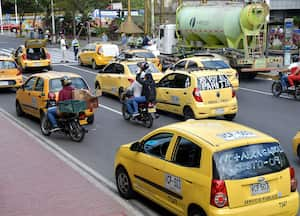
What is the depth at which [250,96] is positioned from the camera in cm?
2055

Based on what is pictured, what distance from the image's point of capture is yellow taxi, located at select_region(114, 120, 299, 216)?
255 inches

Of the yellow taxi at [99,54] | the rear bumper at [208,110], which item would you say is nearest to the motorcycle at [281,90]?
the rear bumper at [208,110]

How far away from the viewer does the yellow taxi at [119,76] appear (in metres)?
19.0

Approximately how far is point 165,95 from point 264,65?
1026 centimetres

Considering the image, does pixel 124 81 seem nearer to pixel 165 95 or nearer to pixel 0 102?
pixel 165 95

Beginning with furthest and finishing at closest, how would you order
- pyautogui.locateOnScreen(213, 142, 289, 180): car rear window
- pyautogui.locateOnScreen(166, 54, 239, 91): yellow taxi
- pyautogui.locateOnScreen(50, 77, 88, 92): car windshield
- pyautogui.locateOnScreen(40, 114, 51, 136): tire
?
pyautogui.locateOnScreen(166, 54, 239, 91): yellow taxi < pyautogui.locateOnScreen(50, 77, 88, 92): car windshield < pyautogui.locateOnScreen(40, 114, 51, 136): tire < pyautogui.locateOnScreen(213, 142, 289, 180): car rear window

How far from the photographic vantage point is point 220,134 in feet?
23.2

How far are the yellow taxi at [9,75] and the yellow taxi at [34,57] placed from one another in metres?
6.60

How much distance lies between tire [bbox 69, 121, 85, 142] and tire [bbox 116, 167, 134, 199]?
14.3 feet

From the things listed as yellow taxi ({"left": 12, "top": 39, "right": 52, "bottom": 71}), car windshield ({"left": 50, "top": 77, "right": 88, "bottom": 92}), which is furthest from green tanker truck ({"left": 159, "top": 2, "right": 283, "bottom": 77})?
car windshield ({"left": 50, "top": 77, "right": 88, "bottom": 92})

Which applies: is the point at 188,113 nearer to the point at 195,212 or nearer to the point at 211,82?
the point at 211,82

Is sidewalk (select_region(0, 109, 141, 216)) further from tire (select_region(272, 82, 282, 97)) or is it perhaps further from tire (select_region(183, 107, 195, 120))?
tire (select_region(272, 82, 282, 97))

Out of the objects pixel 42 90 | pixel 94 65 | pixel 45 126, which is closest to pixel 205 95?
pixel 45 126

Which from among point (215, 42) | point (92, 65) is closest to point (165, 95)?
point (215, 42)
